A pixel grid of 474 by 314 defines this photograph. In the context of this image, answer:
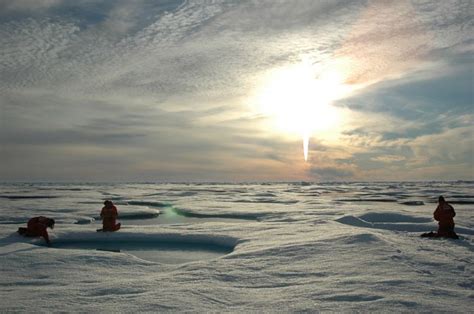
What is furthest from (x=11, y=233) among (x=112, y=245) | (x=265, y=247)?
(x=265, y=247)

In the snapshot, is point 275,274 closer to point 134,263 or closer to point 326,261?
point 326,261

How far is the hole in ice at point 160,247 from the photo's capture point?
35.9 feet

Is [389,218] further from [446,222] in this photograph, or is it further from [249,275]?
[249,275]

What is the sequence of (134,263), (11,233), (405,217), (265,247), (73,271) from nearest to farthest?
(73,271) → (134,263) → (265,247) → (11,233) → (405,217)

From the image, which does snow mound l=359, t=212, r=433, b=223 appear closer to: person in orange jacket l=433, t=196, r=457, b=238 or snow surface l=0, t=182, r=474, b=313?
person in orange jacket l=433, t=196, r=457, b=238

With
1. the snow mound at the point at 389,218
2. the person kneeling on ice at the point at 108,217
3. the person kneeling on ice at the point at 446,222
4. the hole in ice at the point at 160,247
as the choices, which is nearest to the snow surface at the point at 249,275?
the hole in ice at the point at 160,247

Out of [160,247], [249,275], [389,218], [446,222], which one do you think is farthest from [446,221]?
[160,247]

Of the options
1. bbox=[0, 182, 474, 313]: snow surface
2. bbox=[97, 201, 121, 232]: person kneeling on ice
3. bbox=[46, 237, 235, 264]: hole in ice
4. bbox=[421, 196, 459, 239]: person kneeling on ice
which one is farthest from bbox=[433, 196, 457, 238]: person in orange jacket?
bbox=[97, 201, 121, 232]: person kneeling on ice

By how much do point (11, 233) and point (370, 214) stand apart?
15.6 meters

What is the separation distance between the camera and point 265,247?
1025cm

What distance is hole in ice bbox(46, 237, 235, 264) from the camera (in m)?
10.9

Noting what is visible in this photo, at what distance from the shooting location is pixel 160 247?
12516 millimetres

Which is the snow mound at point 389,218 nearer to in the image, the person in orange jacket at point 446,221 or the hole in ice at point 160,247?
the person in orange jacket at point 446,221

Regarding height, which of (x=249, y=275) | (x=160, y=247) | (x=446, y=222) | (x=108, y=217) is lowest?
(x=160, y=247)
